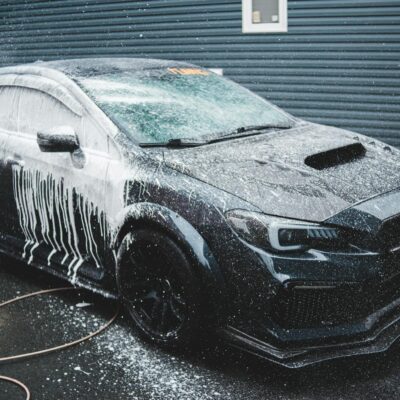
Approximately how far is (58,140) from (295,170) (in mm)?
1549

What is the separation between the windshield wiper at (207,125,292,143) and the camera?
4.03 meters

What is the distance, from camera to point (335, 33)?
791 centimetres

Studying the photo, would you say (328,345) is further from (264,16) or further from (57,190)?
(264,16)

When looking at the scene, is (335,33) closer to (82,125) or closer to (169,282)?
(82,125)

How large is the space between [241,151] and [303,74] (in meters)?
4.82

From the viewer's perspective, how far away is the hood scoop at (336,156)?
3703mm

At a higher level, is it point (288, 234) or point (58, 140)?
point (58, 140)

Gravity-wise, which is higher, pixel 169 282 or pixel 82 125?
pixel 82 125

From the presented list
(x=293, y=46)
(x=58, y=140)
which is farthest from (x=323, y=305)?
(x=293, y=46)

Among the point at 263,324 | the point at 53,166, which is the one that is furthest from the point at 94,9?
the point at 263,324

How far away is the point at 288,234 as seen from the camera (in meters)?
3.12

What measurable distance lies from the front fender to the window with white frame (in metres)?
5.50

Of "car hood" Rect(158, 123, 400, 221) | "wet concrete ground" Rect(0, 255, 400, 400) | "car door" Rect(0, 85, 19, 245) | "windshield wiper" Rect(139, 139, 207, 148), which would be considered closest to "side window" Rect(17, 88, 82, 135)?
"car door" Rect(0, 85, 19, 245)

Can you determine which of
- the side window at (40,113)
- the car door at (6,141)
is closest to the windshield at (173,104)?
the side window at (40,113)
